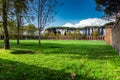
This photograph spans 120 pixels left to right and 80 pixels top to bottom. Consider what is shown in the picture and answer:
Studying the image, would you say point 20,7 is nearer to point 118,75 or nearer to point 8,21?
point 8,21

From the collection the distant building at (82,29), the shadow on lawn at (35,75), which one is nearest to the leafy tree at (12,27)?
the shadow on lawn at (35,75)

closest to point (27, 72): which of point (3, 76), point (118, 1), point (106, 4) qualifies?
point (3, 76)

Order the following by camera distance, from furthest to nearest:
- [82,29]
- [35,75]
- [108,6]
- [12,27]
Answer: [82,29] < [108,6] < [12,27] < [35,75]

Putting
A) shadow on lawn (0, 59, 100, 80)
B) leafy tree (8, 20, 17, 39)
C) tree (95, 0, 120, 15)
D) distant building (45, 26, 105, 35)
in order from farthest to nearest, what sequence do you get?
distant building (45, 26, 105, 35) → tree (95, 0, 120, 15) → leafy tree (8, 20, 17, 39) → shadow on lawn (0, 59, 100, 80)

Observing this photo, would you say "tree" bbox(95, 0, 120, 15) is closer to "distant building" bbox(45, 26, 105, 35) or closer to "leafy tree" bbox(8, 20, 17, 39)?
"leafy tree" bbox(8, 20, 17, 39)

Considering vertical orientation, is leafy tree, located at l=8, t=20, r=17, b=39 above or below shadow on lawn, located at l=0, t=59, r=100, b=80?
above

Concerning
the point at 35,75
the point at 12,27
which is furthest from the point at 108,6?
the point at 35,75

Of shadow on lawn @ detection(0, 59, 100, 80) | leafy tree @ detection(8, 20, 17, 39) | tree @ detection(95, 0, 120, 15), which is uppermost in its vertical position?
tree @ detection(95, 0, 120, 15)

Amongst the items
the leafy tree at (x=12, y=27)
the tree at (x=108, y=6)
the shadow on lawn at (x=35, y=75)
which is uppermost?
the tree at (x=108, y=6)

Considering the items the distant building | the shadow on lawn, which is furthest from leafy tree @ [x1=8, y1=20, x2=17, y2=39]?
the distant building

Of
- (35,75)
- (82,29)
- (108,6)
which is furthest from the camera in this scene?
(82,29)

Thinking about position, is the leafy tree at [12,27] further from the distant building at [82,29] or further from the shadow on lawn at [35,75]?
the distant building at [82,29]

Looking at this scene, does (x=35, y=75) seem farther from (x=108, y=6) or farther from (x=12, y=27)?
(x=108, y=6)

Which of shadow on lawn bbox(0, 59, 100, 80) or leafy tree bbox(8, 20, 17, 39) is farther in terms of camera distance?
leafy tree bbox(8, 20, 17, 39)
